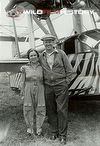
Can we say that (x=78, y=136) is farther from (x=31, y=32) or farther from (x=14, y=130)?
(x=31, y=32)

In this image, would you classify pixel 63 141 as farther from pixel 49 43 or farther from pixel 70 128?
pixel 49 43

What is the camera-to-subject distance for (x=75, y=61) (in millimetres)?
6500

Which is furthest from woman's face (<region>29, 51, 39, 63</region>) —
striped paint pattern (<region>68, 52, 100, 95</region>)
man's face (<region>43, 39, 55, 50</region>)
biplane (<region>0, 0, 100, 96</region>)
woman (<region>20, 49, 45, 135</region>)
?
striped paint pattern (<region>68, 52, 100, 95</region>)

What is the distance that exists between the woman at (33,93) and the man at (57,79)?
4.1 inches

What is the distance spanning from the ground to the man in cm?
23

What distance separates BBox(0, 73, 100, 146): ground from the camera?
4.96 meters

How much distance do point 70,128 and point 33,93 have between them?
111cm

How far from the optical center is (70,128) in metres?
5.92

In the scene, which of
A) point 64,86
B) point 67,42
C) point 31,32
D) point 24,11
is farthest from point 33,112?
point 24,11

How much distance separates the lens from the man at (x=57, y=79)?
5.05 m

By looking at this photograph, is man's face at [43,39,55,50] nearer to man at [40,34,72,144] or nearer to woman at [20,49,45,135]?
man at [40,34,72,144]

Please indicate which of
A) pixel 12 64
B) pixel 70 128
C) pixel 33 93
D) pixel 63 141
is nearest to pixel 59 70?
pixel 33 93

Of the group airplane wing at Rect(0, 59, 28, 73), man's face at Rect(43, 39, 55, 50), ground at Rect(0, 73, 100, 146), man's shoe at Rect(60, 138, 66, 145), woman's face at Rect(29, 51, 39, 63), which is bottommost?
ground at Rect(0, 73, 100, 146)

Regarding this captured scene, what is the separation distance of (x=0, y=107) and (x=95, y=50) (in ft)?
9.88
